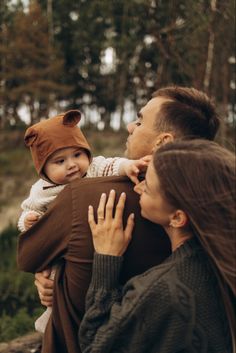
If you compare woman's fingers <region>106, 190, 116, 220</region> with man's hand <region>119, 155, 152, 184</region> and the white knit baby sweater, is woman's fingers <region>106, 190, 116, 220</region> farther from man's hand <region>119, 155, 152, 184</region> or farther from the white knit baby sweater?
the white knit baby sweater

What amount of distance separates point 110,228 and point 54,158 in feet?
1.90

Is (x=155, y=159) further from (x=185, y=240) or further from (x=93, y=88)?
(x=93, y=88)

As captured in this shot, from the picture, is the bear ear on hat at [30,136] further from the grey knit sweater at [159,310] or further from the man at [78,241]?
the grey knit sweater at [159,310]

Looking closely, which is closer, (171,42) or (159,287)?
(159,287)

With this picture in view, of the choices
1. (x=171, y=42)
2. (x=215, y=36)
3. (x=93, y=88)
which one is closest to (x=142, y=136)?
(x=171, y=42)

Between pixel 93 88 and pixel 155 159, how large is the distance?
27065 mm

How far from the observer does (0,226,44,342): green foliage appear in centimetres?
526

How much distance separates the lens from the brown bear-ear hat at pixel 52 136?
94.5 inches

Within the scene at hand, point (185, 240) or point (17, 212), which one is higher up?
point (185, 240)

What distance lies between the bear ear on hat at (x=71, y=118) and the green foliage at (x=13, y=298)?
126 inches

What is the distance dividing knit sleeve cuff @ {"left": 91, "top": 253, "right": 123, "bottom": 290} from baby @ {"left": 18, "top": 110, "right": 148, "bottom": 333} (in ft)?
1.65

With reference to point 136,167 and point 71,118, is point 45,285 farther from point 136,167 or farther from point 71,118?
point 71,118

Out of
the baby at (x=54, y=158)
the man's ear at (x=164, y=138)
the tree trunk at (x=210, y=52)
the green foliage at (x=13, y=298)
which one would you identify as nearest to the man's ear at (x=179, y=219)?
the man's ear at (x=164, y=138)

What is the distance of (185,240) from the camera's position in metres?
1.96
